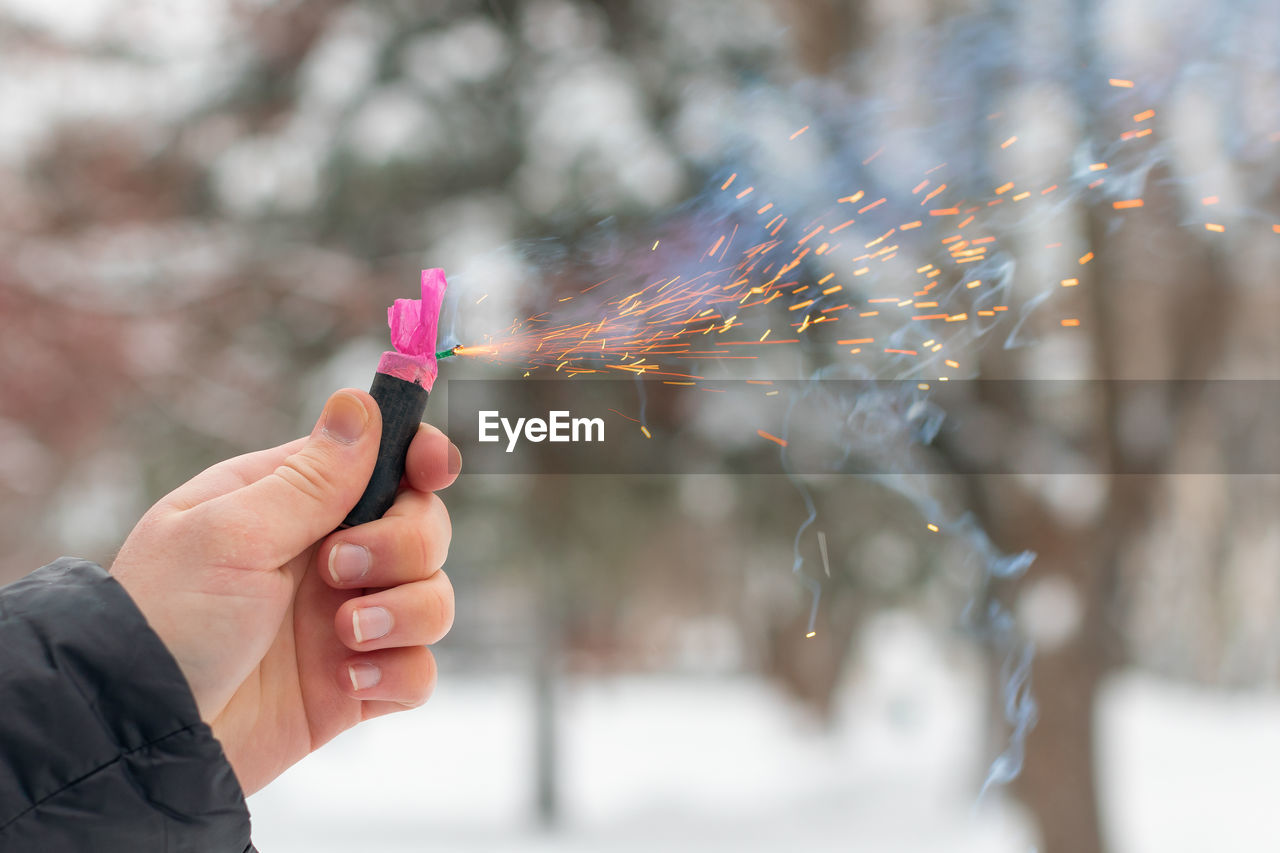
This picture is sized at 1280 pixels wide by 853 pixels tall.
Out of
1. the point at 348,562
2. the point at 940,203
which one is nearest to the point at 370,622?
the point at 348,562

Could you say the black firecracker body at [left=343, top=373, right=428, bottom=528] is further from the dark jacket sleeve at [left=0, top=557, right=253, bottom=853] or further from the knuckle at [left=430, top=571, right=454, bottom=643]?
the dark jacket sleeve at [left=0, top=557, right=253, bottom=853]

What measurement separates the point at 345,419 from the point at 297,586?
19 cm

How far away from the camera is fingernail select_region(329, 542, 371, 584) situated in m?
0.67

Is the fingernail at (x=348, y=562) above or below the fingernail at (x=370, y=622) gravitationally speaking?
above

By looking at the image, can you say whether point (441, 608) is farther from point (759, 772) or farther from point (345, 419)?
point (759, 772)

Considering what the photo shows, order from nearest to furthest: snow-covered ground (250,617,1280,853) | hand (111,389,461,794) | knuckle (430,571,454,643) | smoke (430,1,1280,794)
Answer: hand (111,389,461,794)
knuckle (430,571,454,643)
smoke (430,1,1280,794)
snow-covered ground (250,617,1280,853)

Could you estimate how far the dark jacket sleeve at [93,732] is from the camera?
0.48 metres

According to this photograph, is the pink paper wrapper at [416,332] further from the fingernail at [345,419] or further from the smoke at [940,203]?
the smoke at [940,203]

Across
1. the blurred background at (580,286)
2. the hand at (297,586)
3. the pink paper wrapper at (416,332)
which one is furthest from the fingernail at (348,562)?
the blurred background at (580,286)

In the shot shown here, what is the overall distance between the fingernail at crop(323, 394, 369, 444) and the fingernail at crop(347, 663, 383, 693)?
0.22 m

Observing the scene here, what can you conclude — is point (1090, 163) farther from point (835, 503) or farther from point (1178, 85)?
point (835, 503)

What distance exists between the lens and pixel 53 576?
1.74 feet

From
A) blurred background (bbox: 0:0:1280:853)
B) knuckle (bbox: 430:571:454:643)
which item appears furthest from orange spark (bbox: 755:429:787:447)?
knuckle (bbox: 430:571:454:643)

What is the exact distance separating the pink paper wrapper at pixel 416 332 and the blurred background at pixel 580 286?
0.25 metres
